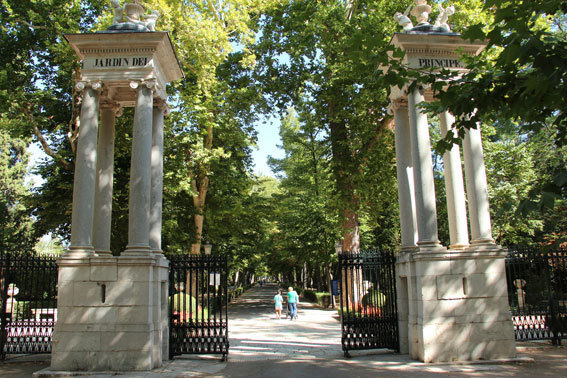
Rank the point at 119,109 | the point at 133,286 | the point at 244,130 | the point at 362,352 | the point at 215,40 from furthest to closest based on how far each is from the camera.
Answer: the point at 244,130 < the point at 215,40 < the point at 119,109 < the point at 362,352 < the point at 133,286

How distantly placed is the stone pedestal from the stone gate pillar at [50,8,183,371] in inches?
0.9

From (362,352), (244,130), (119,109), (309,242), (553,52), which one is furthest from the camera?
(309,242)

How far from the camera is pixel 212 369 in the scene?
10.4 metres

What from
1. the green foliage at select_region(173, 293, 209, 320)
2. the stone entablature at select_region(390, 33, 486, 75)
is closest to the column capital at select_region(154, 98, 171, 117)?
the green foliage at select_region(173, 293, 209, 320)

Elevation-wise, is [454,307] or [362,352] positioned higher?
[454,307]

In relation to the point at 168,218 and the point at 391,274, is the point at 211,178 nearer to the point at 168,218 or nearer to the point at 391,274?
the point at 168,218

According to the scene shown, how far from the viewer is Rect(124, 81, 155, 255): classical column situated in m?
10.6

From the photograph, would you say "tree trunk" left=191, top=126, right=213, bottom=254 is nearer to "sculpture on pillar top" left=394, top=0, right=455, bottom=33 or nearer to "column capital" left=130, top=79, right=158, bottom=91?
"column capital" left=130, top=79, right=158, bottom=91

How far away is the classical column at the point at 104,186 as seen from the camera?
11633mm

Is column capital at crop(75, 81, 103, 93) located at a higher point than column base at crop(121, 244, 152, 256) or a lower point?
higher

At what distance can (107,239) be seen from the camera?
11.7m

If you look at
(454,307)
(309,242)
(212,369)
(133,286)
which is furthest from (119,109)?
(309,242)

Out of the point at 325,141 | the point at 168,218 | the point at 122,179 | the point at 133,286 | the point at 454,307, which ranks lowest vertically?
the point at 454,307

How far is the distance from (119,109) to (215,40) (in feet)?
28.8
